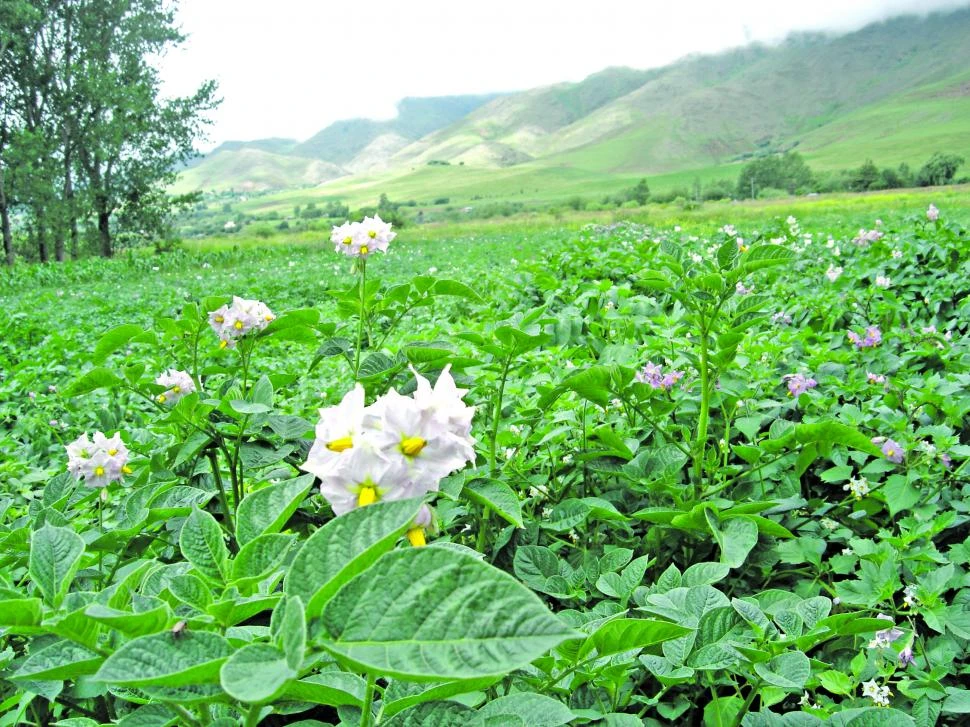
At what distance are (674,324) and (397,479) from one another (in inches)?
89.5

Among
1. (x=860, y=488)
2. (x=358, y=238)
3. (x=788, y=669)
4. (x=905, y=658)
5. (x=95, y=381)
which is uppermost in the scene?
(x=358, y=238)

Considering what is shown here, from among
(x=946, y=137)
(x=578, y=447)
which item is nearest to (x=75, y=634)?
(x=578, y=447)

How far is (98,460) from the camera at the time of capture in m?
1.72

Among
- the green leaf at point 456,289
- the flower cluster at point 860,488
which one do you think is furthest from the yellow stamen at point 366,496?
the flower cluster at point 860,488

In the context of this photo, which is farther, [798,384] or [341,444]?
[798,384]

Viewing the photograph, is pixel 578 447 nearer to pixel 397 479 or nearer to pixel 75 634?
pixel 397 479

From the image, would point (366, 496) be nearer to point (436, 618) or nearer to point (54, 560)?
point (436, 618)

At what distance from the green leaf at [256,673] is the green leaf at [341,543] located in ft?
0.16

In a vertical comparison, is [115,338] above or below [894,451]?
above

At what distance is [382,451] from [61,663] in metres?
0.37

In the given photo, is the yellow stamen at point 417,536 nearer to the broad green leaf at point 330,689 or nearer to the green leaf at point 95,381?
the broad green leaf at point 330,689

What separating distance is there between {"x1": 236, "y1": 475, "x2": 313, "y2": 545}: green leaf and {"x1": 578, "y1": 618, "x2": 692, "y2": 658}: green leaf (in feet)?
1.17

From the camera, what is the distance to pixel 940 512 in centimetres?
183

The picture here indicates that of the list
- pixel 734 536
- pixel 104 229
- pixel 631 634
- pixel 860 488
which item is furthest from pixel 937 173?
pixel 631 634
